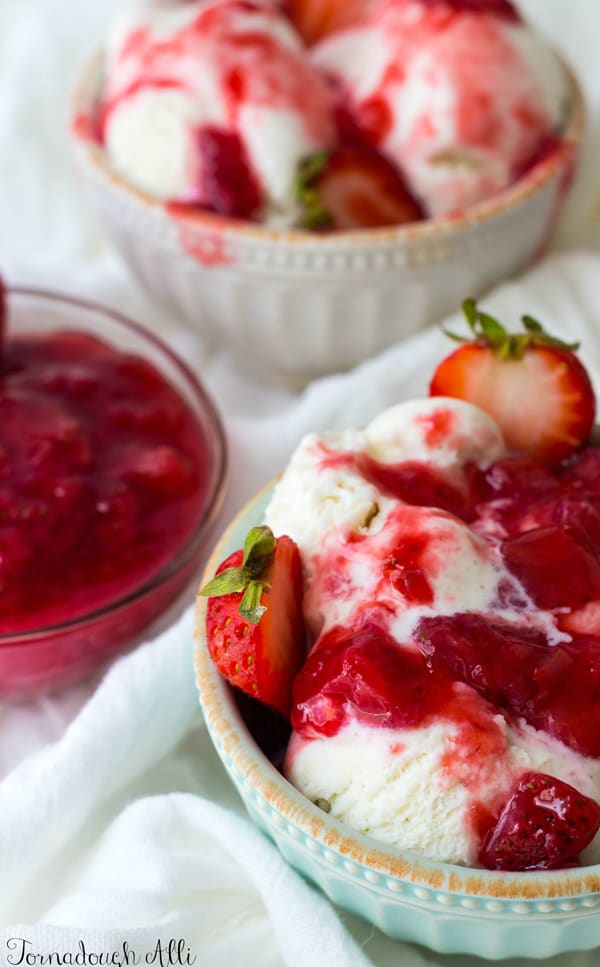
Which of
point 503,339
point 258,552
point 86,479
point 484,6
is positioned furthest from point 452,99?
point 258,552

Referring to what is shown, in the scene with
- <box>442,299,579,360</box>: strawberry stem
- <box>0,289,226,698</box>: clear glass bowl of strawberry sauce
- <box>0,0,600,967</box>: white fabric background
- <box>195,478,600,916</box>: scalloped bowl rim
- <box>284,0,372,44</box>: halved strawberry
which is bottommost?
<box>0,0,600,967</box>: white fabric background

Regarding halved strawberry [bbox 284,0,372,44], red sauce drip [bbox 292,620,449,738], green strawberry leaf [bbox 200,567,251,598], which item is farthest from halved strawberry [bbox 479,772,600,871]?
halved strawberry [bbox 284,0,372,44]

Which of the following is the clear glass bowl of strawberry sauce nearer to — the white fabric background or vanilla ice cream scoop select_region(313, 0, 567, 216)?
the white fabric background

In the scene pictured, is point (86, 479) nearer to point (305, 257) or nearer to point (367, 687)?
point (305, 257)

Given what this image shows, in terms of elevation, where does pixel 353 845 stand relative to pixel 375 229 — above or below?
below

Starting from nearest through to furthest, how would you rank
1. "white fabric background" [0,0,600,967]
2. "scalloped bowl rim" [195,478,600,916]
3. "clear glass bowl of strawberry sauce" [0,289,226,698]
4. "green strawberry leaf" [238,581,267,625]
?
"scalloped bowl rim" [195,478,600,916], "green strawberry leaf" [238,581,267,625], "white fabric background" [0,0,600,967], "clear glass bowl of strawberry sauce" [0,289,226,698]

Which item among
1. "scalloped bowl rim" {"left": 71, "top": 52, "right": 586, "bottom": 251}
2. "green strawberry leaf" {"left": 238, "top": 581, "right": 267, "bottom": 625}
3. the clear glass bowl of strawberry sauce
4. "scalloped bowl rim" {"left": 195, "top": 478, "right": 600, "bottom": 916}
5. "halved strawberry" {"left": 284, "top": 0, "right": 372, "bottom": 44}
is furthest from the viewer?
"halved strawberry" {"left": 284, "top": 0, "right": 372, "bottom": 44}
